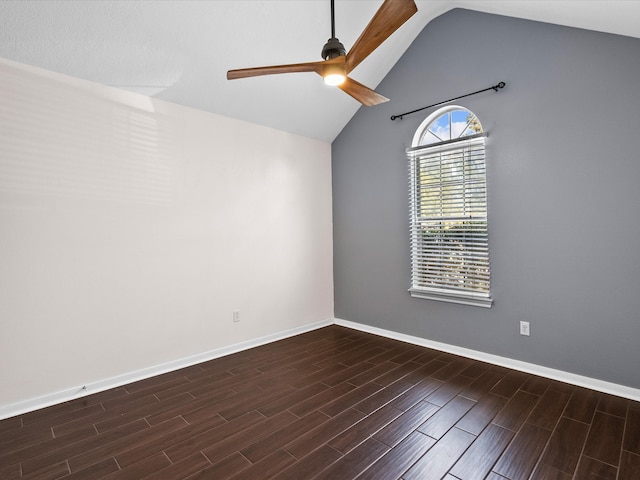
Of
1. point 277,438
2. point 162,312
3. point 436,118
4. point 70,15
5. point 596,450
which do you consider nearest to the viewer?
point 596,450

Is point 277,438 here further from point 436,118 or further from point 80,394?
point 436,118

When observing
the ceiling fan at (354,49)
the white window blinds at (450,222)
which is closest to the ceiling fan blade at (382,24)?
the ceiling fan at (354,49)

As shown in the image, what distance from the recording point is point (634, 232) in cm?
242

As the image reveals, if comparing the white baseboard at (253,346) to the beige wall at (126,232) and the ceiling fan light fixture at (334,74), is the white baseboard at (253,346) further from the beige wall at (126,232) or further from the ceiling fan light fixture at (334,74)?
the ceiling fan light fixture at (334,74)

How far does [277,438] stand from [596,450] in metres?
1.84

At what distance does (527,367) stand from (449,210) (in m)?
1.60

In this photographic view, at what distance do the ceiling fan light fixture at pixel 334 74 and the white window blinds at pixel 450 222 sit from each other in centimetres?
177

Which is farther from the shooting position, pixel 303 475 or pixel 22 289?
pixel 22 289

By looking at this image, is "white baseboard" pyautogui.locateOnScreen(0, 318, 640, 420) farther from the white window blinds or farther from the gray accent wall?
the white window blinds

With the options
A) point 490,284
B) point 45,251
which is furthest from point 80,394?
point 490,284

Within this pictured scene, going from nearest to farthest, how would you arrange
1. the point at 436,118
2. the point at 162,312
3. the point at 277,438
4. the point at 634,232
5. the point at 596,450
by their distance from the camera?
the point at 596,450 → the point at 277,438 → the point at 634,232 → the point at 162,312 → the point at 436,118

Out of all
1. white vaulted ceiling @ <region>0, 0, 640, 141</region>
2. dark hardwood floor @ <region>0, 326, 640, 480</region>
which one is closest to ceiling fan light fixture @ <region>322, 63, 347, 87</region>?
white vaulted ceiling @ <region>0, 0, 640, 141</region>

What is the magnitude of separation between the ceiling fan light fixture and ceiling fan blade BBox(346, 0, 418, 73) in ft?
0.16

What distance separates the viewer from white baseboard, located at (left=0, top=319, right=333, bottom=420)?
7.92ft
